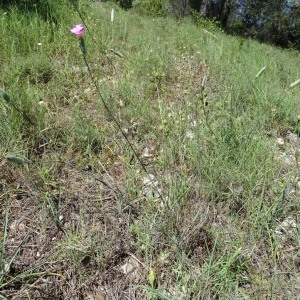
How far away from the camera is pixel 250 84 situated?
2.34 metres

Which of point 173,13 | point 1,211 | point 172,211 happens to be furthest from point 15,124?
point 173,13

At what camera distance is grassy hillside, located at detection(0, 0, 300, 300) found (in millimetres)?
1095

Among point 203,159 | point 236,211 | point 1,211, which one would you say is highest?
point 203,159

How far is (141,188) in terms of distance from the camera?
4.79 ft

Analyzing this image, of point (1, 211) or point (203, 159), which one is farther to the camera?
point (203, 159)

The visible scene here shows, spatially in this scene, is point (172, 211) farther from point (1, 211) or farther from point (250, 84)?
point (250, 84)

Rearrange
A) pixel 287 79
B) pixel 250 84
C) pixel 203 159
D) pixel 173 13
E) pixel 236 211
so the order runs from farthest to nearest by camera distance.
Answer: pixel 173 13 < pixel 287 79 < pixel 250 84 < pixel 203 159 < pixel 236 211

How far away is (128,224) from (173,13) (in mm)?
7328

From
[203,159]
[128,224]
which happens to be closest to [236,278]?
[128,224]

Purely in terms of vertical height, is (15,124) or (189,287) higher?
(15,124)

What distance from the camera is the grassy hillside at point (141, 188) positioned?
109cm

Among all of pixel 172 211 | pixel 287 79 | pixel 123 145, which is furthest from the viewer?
pixel 287 79

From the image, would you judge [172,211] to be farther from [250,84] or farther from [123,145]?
[250,84]

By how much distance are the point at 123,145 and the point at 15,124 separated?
630mm
